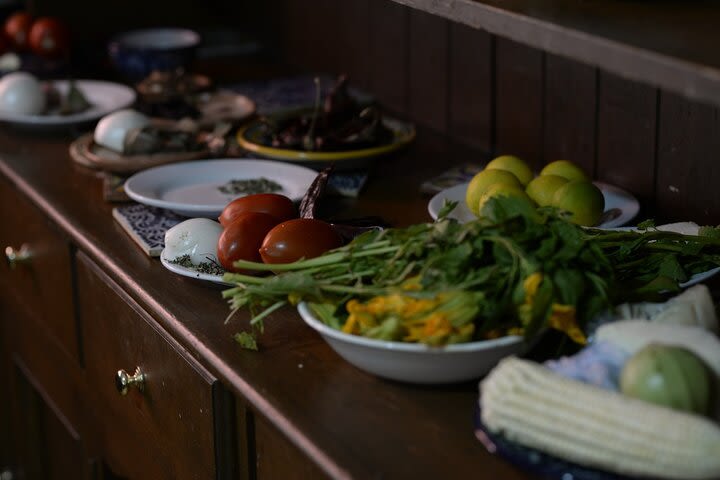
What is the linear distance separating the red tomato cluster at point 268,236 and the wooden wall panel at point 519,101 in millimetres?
631

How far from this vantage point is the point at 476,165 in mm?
1787

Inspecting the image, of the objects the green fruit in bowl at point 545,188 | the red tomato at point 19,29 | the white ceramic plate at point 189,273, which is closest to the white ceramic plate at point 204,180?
the white ceramic plate at point 189,273

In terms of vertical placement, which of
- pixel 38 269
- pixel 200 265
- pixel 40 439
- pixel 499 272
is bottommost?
pixel 40 439

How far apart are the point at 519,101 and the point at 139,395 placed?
844 mm

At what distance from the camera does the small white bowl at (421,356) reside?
3.27 feet

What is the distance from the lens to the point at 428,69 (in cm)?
215

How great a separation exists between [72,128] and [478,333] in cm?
129

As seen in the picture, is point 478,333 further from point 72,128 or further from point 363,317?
point 72,128

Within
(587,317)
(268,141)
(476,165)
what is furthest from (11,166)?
(587,317)

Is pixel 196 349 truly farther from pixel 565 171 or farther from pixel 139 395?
pixel 565 171

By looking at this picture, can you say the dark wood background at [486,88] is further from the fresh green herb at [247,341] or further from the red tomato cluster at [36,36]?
the fresh green herb at [247,341]

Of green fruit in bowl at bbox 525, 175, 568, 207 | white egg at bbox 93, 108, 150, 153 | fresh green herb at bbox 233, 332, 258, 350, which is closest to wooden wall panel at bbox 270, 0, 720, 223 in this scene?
green fruit in bowl at bbox 525, 175, 568, 207

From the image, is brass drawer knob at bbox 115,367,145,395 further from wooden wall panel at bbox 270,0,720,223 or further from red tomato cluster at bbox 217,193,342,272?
wooden wall panel at bbox 270,0,720,223

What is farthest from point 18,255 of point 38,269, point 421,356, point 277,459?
point 421,356
